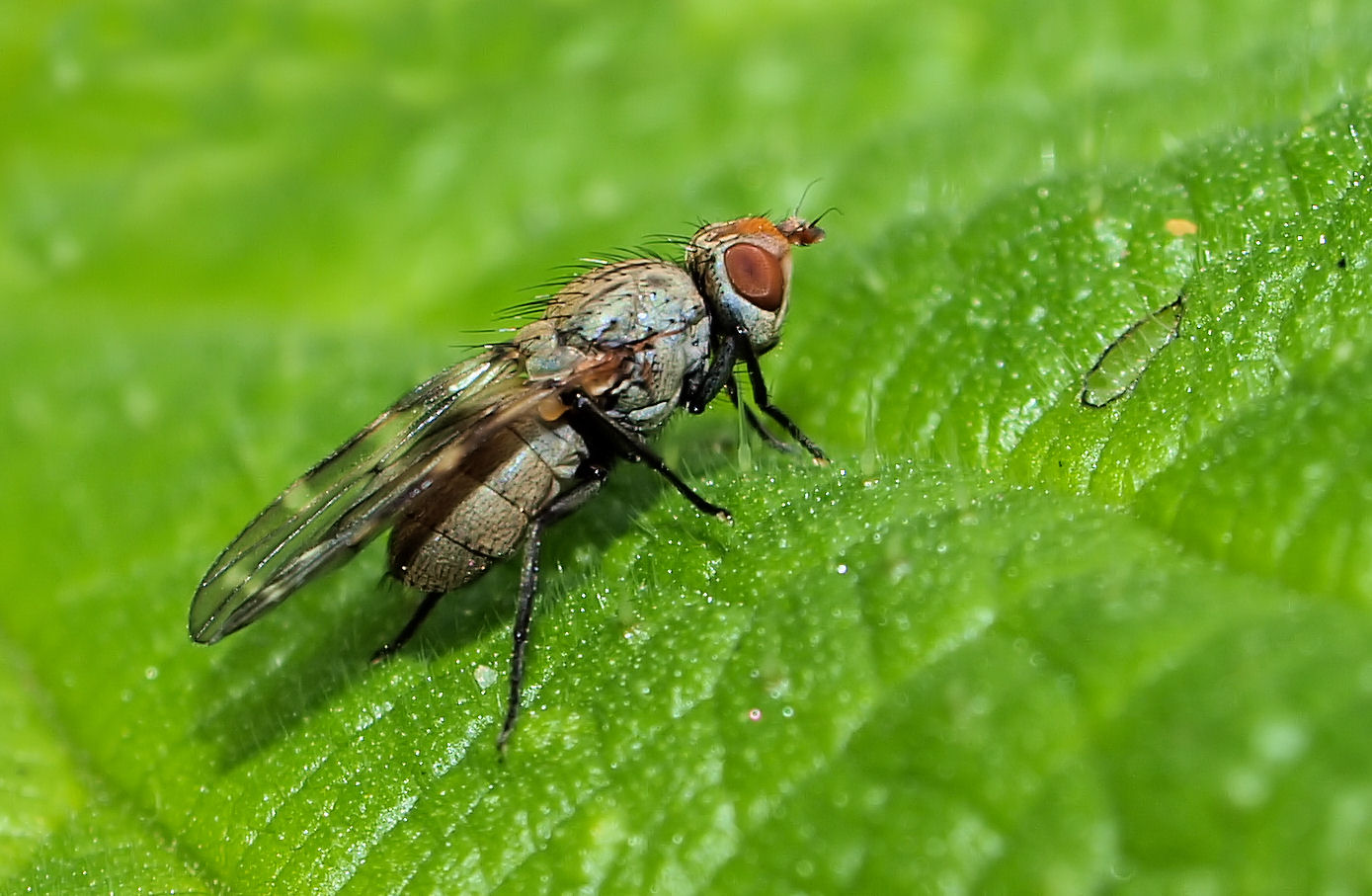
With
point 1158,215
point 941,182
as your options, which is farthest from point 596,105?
point 1158,215

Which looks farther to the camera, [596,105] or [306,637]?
[596,105]

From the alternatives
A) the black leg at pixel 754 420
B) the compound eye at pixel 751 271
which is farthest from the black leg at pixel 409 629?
the compound eye at pixel 751 271

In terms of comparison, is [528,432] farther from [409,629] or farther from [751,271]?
[751,271]

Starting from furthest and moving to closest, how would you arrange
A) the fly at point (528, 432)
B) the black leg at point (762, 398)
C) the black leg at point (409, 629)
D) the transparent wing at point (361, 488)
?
the black leg at point (762, 398) < the black leg at point (409, 629) < the fly at point (528, 432) < the transparent wing at point (361, 488)

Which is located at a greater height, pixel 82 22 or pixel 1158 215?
pixel 82 22

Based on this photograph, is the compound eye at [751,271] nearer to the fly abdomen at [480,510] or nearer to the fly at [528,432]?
the fly at [528,432]

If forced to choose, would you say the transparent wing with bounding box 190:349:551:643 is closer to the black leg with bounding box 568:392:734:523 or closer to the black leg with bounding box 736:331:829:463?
the black leg with bounding box 568:392:734:523

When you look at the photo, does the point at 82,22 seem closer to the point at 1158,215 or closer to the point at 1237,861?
the point at 1158,215
